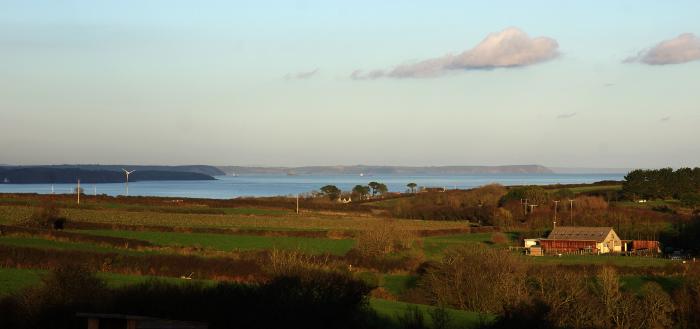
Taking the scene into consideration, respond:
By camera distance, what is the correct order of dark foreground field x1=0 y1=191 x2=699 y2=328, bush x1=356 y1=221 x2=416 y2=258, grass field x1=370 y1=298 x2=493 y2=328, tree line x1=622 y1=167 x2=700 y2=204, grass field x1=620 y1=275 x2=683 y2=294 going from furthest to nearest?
tree line x1=622 y1=167 x2=700 y2=204 → bush x1=356 y1=221 x2=416 y2=258 → grass field x1=620 y1=275 x2=683 y2=294 → grass field x1=370 y1=298 x2=493 y2=328 → dark foreground field x1=0 y1=191 x2=699 y2=328

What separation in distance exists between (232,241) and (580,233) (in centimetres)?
3273

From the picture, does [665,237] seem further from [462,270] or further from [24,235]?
[24,235]

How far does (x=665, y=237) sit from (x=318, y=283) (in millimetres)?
58863

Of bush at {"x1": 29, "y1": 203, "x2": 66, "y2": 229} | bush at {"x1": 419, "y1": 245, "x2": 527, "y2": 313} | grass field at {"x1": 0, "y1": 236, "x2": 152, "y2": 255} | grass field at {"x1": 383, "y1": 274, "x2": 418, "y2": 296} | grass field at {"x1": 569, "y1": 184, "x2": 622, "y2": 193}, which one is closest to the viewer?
bush at {"x1": 419, "y1": 245, "x2": 527, "y2": 313}

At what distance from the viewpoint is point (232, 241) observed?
53562 mm

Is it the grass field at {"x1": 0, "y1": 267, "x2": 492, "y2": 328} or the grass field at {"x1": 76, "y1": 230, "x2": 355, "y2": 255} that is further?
the grass field at {"x1": 76, "y1": 230, "x2": 355, "y2": 255}

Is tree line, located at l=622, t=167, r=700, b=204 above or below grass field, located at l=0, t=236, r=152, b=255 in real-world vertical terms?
above

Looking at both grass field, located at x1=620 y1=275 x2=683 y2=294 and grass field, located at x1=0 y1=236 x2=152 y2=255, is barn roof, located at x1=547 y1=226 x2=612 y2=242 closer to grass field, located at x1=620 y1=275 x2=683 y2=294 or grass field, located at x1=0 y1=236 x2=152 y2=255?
grass field, located at x1=620 y1=275 x2=683 y2=294

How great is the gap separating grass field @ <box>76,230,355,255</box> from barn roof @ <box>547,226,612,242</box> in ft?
73.9

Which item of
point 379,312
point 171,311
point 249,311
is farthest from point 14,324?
point 379,312

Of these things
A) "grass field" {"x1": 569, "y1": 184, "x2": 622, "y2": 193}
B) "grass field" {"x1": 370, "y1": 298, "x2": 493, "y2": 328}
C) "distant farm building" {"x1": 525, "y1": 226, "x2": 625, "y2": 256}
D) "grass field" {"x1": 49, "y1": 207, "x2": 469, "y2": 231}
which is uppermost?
"grass field" {"x1": 569, "y1": 184, "x2": 622, "y2": 193}

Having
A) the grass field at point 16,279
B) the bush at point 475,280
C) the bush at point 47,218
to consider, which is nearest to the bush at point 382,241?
the bush at point 475,280

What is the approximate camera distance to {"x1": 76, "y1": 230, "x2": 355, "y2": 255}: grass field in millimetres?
49737

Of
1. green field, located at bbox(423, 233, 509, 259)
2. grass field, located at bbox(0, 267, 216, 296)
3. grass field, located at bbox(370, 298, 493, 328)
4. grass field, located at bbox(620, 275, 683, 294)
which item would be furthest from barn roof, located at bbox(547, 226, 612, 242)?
grass field, located at bbox(0, 267, 216, 296)
